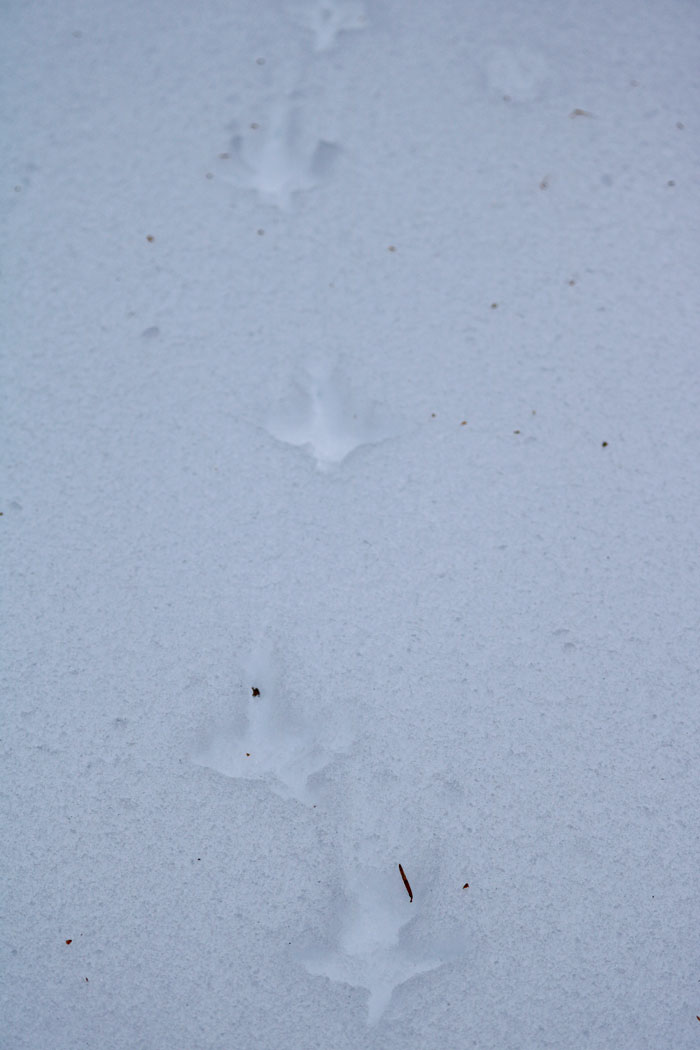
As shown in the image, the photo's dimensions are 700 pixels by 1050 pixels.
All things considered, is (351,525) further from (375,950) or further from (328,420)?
(375,950)

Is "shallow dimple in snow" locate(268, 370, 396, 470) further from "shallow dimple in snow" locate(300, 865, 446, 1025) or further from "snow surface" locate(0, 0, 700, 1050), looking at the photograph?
"shallow dimple in snow" locate(300, 865, 446, 1025)

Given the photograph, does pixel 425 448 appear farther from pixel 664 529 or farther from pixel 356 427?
pixel 664 529

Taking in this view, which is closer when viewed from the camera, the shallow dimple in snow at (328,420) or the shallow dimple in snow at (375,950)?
the shallow dimple in snow at (375,950)

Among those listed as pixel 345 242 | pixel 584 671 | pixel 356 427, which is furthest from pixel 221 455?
pixel 584 671

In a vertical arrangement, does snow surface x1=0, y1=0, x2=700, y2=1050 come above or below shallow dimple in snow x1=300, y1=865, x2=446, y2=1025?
above

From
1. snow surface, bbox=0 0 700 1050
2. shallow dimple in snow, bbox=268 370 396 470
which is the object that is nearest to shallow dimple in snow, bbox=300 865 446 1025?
snow surface, bbox=0 0 700 1050

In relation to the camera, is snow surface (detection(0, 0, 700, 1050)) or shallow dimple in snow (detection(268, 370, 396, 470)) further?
shallow dimple in snow (detection(268, 370, 396, 470))

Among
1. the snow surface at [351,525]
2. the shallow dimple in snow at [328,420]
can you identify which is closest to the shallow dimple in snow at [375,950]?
the snow surface at [351,525]

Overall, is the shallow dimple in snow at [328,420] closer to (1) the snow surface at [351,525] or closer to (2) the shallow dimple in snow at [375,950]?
(1) the snow surface at [351,525]
